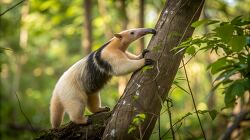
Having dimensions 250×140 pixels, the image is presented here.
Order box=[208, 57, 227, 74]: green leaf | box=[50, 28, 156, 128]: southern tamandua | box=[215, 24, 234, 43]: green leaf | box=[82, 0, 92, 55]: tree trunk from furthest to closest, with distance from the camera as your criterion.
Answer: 1. box=[82, 0, 92, 55]: tree trunk
2. box=[50, 28, 156, 128]: southern tamandua
3. box=[208, 57, 227, 74]: green leaf
4. box=[215, 24, 234, 43]: green leaf

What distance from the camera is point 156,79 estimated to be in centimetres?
407

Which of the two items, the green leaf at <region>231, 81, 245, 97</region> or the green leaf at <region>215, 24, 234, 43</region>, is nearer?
the green leaf at <region>231, 81, 245, 97</region>

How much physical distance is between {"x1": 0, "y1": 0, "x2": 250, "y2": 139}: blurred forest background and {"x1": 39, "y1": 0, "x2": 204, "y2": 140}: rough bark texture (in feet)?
11.6

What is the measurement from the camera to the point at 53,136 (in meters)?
4.94

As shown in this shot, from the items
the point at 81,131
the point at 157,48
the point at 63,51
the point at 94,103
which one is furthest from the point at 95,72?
the point at 63,51

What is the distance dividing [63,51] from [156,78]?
1272 centimetres

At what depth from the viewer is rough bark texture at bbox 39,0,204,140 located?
3.96 metres

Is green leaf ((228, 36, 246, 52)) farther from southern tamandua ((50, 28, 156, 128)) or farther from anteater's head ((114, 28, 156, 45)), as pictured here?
anteater's head ((114, 28, 156, 45))

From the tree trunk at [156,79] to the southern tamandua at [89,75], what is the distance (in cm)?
117

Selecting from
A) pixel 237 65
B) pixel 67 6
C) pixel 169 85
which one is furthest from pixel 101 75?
pixel 67 6

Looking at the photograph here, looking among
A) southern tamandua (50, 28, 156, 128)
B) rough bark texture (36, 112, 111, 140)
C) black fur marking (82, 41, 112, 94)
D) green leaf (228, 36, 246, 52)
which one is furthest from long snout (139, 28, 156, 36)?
green leaf (228, 36, 246, 52)

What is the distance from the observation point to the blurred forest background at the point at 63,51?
9.59 m

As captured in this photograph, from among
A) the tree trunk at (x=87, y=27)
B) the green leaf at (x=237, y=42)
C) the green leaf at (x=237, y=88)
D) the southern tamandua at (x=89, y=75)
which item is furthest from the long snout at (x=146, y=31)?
the tree trunk at (x=87, y=27)

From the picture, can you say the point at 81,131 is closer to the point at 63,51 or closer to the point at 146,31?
the point at 146,31
